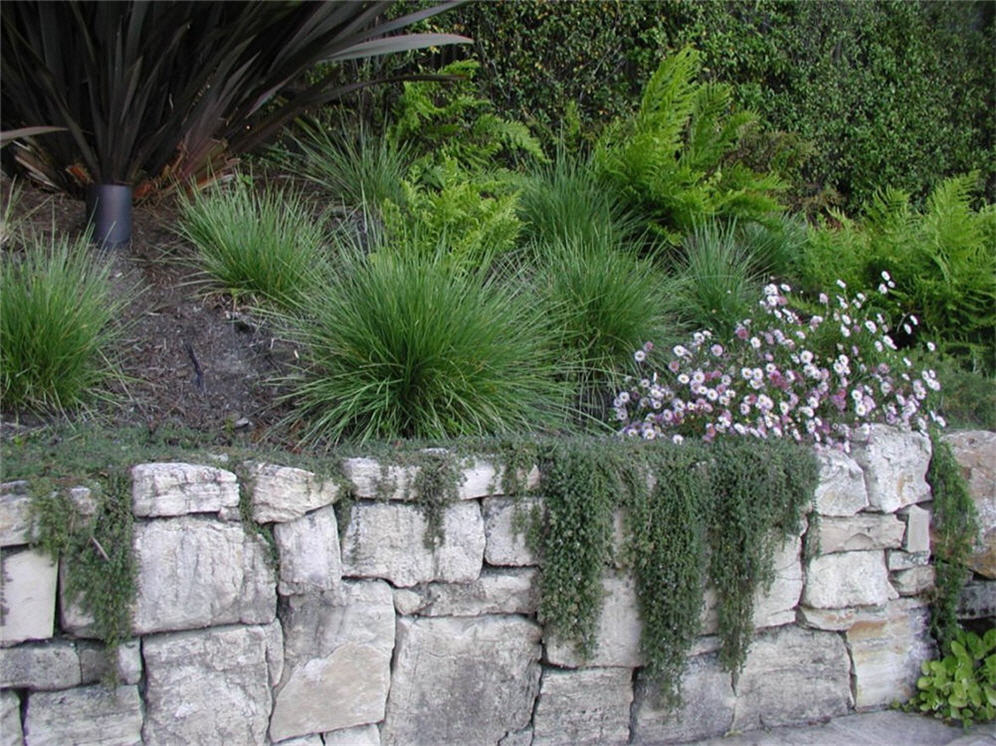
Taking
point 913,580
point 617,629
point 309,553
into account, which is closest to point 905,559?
point 913,580

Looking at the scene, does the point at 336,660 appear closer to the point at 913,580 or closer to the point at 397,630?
the point at 397,630

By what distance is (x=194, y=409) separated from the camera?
3.63 meters

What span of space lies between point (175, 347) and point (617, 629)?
2119 mm

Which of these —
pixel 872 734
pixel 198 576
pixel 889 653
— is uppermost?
pixel 198 576

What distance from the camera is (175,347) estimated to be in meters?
3.90

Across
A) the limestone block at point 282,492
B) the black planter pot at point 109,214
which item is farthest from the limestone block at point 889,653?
the black planter pot at point 109,214

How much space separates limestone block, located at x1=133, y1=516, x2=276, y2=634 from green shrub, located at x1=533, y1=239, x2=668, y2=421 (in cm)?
164

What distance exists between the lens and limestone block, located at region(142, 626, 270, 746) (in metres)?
2.80

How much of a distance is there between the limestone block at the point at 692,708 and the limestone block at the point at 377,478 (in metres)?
1.17

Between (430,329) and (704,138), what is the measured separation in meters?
2.54

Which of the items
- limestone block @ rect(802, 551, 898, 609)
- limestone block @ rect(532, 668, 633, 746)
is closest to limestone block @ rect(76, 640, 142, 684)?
limestone block @ rect(532, 668, 633, 746)

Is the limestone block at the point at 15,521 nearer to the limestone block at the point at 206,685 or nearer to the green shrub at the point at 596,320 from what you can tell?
the limestone block at the point at 206,685

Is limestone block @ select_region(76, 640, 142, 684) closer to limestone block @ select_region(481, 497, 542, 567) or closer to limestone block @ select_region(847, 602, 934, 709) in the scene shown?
limestone block @ select_region(481, 497, 542, 567)

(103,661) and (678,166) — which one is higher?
(678,166)
